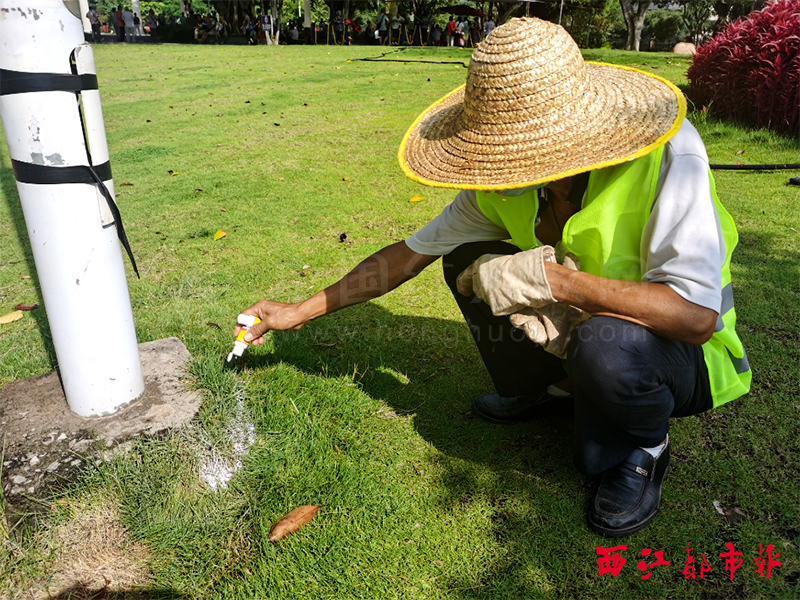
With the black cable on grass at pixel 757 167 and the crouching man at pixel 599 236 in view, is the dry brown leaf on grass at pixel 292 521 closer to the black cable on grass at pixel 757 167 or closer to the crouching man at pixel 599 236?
the crouching man at pixel 599 236

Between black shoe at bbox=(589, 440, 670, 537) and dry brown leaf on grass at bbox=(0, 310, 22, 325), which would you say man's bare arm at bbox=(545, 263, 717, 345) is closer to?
black shoe at bbox=(589, 440, 670, 537)

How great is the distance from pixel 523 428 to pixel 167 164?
501cm

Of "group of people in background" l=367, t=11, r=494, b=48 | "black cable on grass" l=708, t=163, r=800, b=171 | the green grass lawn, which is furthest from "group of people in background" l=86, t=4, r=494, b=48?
the green grass lawn

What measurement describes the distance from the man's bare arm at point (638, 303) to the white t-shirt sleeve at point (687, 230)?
34 millimetres

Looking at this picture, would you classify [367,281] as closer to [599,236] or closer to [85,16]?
[599,236]

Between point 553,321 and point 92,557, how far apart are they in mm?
1584

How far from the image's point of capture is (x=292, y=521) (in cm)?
197

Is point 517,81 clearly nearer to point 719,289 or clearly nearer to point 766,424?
point 719,289

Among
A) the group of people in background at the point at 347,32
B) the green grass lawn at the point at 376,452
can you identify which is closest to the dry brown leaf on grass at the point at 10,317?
the green grass lawn at the point at 376,452

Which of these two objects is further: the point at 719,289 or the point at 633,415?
the point at 633,415

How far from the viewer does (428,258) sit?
2373mm

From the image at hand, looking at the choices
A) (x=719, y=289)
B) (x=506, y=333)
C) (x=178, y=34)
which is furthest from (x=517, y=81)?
(x=178, y=34)

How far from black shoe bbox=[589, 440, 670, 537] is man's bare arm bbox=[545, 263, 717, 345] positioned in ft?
1.75

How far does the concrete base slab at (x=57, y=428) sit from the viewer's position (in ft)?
6.02
